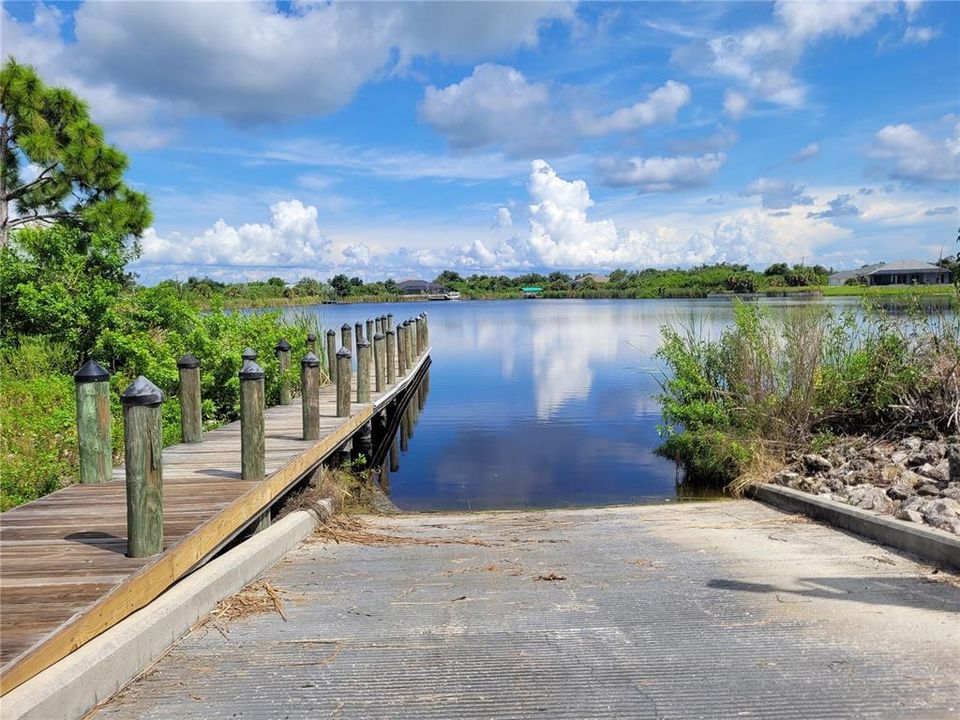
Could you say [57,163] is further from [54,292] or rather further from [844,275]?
[844,275]

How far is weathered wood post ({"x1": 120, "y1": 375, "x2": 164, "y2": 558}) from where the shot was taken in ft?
13.2

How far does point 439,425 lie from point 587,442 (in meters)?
3.84

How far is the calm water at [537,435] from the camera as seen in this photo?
10453 mm

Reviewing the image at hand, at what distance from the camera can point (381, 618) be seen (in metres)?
4.09

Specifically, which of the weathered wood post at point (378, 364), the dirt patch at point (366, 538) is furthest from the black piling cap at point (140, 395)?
the weathered wood post at point (378, 364)

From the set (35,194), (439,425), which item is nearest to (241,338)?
(439,425)

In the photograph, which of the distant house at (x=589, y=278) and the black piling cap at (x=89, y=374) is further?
the distant house at (x=589, y=278)

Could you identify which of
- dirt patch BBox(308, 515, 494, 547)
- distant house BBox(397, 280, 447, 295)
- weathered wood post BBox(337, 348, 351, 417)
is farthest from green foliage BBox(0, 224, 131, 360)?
distant house BBox(397, 280, 447, 295)

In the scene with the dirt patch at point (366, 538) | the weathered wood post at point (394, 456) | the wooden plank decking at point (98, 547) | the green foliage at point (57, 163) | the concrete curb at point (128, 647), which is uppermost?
the green foliage at point (57, 163)

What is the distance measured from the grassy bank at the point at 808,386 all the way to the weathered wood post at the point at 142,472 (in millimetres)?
6569

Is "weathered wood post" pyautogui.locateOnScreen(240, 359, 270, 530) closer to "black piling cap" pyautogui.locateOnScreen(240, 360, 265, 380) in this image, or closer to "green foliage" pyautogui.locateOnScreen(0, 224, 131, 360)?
"black piling cap" pyautogui.locateOnScreen(240, 360, 265, 380)

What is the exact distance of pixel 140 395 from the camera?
4.05 metres

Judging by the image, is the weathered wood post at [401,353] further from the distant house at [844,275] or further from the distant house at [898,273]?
the distant house at [844,275]

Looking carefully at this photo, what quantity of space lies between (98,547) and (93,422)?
1.97m
